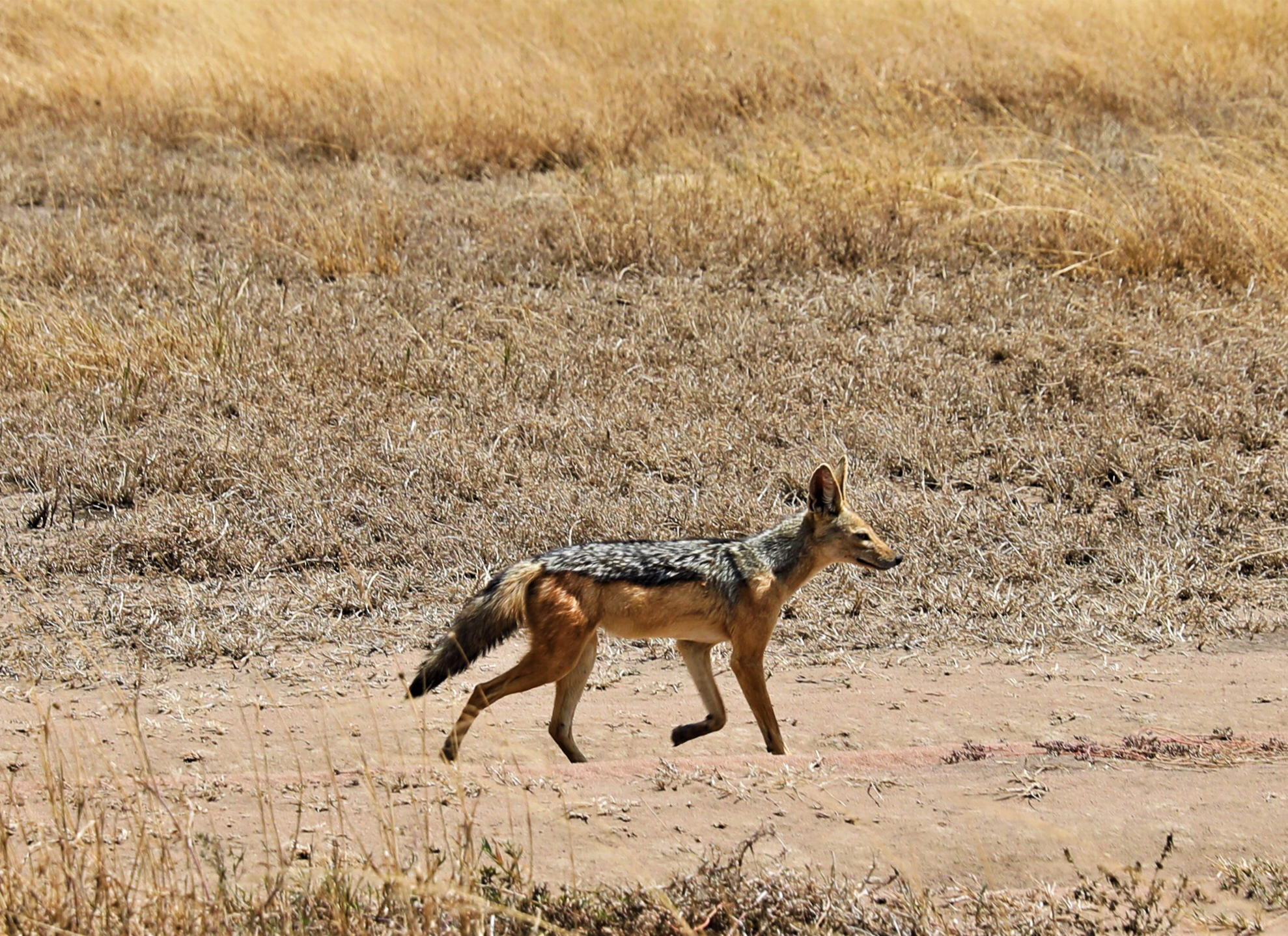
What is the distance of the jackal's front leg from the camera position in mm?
5527

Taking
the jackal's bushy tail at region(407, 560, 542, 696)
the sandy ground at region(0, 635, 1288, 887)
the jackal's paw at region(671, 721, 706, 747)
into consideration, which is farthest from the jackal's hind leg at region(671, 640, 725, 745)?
the jackal's bushy tail at region(407, 560, 542, 696)

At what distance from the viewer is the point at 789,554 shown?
586 cm

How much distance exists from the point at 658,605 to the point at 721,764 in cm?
72

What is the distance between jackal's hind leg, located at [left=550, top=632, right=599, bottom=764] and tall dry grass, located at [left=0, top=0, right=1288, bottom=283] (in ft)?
18.7

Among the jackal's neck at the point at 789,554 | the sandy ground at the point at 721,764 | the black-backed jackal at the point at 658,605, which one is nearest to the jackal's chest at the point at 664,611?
the black-backed jackal at the point at 658,605

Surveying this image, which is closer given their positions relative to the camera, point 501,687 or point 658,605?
point 501,687

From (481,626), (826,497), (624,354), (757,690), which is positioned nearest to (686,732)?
(757,690)

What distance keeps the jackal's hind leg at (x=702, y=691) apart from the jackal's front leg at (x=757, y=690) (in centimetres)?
15

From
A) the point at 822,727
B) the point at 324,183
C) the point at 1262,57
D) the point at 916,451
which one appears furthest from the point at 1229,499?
the point at 1262,57

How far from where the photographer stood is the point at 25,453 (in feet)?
26.4

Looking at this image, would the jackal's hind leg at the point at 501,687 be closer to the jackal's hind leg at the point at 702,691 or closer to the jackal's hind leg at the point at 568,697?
the jackal's hind leg at the point at 568,697

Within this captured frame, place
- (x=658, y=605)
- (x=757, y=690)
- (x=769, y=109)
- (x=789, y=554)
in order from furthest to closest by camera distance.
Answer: (x=769, y=109), (x=789, y=554), (x=757, y=690), (x=658, y=605)

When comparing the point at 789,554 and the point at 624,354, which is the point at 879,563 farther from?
the point at 624,354

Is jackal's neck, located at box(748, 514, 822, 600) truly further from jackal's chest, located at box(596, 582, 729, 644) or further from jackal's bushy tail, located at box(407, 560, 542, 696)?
jackal's bushy tail, located at box(407, 560, 542, 696)
